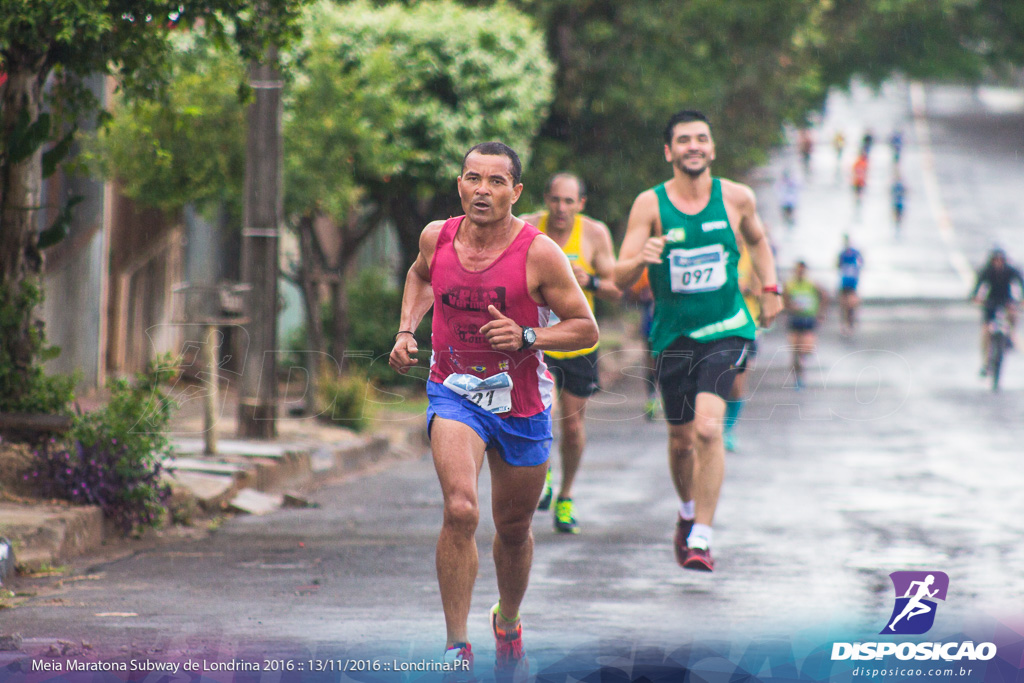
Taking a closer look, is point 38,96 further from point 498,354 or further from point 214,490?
point 498,354

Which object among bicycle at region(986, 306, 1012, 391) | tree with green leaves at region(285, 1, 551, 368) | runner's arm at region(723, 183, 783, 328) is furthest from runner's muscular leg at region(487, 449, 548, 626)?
bicycle at region(986, 306, 1012, 391)

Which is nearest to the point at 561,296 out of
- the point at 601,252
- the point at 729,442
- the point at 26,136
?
the point at 601,252

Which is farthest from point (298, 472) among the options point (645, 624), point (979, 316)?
point (979, 316)

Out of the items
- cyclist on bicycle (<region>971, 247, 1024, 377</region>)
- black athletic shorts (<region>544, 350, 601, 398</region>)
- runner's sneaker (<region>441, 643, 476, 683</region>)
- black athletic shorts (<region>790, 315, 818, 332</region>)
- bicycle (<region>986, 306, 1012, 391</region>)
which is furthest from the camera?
black athletic shorts (<region>790, 315, 818, 332</region>)

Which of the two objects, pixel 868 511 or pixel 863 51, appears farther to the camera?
pixel 863 51

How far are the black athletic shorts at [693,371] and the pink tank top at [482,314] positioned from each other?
2.24 metres

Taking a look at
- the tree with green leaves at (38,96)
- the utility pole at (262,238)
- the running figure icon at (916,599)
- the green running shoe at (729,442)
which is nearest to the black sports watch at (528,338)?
the running figure icon at (916,599)

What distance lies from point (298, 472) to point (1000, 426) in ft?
26.4

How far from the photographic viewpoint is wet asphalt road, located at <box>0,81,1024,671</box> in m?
A: 5.86

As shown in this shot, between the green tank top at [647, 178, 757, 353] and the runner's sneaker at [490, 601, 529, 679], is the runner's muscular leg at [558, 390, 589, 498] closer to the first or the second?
the green tank top at [647, 178, 757, 353]

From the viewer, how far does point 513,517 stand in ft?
17.7

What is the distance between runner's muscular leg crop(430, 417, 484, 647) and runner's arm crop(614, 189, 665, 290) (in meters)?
2.31

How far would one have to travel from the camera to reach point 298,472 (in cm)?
1170

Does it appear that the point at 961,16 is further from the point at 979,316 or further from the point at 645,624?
the point at 645,624
